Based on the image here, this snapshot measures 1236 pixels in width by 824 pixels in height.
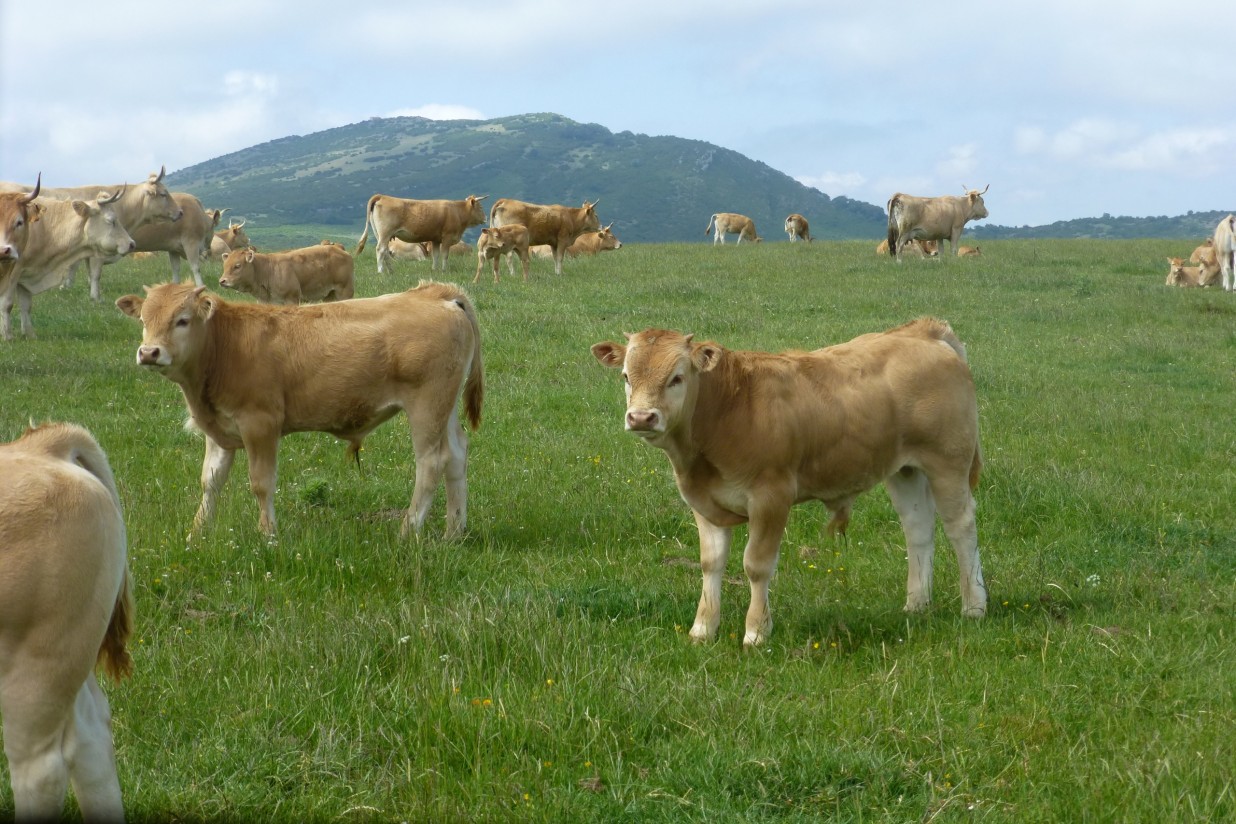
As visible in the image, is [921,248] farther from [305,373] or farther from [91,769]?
[91,769]

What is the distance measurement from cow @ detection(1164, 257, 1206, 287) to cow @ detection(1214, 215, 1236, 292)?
722 millimetres

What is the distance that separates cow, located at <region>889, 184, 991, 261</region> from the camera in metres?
36.8

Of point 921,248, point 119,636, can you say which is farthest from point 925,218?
point 119,636

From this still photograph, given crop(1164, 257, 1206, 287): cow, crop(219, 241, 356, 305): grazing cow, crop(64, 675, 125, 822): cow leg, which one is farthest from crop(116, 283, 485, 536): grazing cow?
crop(1164, 257, 1206, 287): cow

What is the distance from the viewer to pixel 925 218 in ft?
123

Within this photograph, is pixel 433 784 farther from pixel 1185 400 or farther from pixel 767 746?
pixel 1185 400

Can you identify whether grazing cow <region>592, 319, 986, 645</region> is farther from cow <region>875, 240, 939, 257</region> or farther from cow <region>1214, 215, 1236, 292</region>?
cow <region>875, 240, 939, 257</region>

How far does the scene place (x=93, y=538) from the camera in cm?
409

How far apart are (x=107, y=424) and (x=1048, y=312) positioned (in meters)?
16.7

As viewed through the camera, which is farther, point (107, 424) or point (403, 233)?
point (403, 233)

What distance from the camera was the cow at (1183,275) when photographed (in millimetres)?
30178

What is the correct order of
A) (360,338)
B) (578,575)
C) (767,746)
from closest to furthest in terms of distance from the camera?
(767,746) < (578,575) < (360,338)

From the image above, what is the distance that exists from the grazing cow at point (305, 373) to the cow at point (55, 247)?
885 centimetres

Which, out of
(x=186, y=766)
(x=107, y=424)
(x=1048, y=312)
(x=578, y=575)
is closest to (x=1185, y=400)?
(x=1048, y=312)
